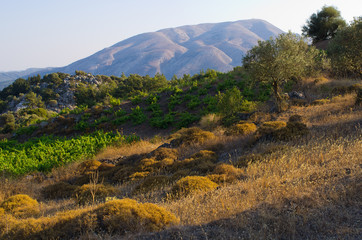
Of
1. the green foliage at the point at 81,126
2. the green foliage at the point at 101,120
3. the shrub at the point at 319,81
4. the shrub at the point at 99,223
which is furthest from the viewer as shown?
the green foliage at the point at 101,120

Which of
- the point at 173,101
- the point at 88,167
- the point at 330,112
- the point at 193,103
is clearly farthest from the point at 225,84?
the point at 88,167

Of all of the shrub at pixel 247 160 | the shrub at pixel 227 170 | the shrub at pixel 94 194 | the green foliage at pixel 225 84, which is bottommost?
the shrub at pixel 94 194

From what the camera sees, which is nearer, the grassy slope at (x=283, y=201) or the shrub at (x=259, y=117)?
the grassy slope at (x=283, y=201)

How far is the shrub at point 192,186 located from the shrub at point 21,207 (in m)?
3.05

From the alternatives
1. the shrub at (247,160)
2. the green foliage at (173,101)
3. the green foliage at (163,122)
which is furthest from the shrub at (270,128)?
the green foliage at (173,101)

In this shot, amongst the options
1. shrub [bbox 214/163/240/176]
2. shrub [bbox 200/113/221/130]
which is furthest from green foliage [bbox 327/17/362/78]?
shrub [bbox 214/163/240/176]

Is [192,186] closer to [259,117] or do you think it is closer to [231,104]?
[259,117]

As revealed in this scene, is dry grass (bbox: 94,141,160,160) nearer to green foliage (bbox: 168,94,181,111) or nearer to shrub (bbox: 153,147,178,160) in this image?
shrub (bbox: 153,147,178,160)

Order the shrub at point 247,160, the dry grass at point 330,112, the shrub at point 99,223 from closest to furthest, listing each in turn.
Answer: the shrub at point 99,223 < the shrub at point 247,160 < the dry grass at point 330,112

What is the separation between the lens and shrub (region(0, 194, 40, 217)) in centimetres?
526

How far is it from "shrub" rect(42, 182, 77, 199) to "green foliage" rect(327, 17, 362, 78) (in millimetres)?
18007

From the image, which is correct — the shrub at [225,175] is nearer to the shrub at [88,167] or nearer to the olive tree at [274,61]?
the shrub at [88,167]

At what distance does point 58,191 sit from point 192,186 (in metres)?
4.65

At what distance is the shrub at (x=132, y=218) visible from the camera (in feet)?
11.4
